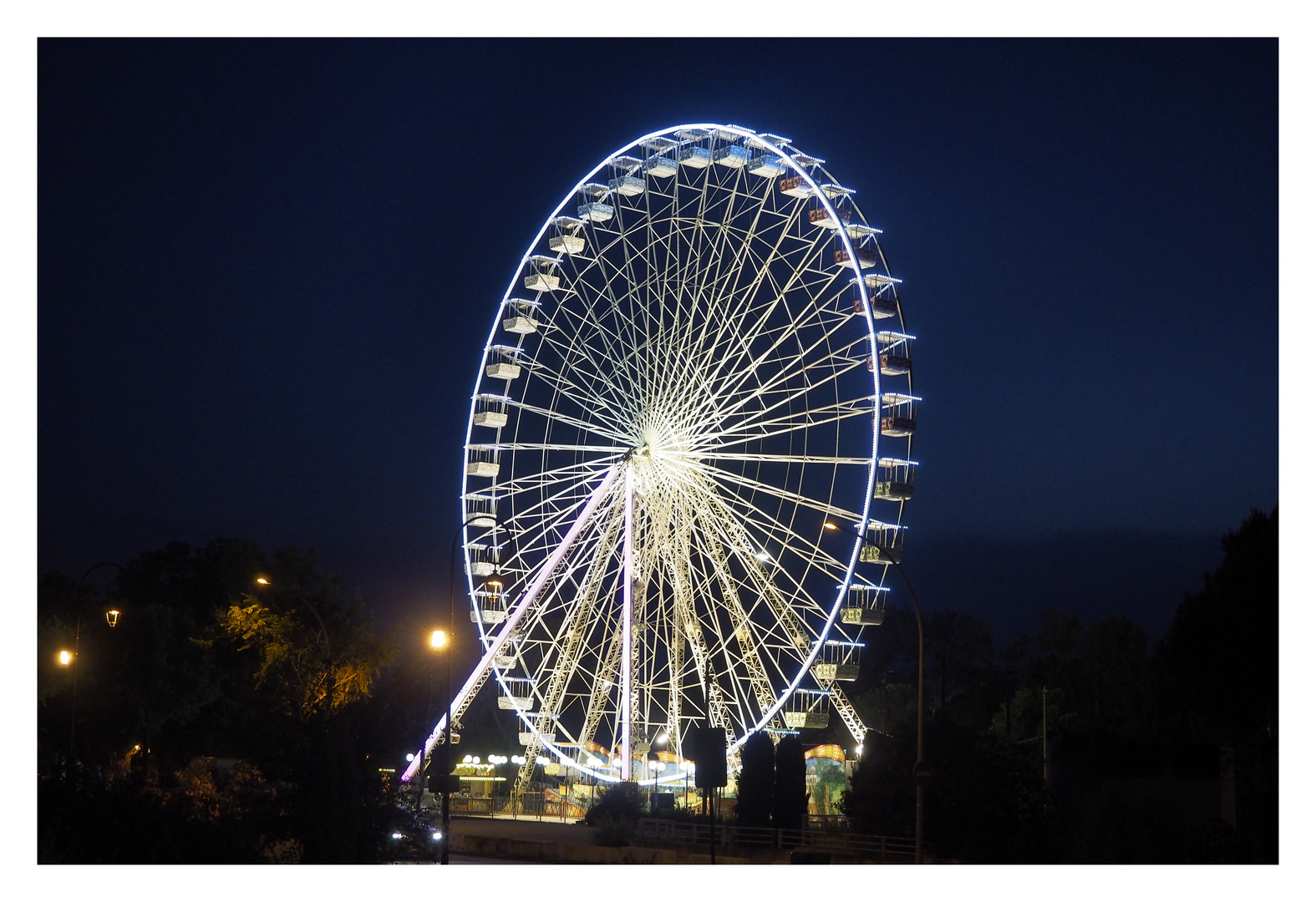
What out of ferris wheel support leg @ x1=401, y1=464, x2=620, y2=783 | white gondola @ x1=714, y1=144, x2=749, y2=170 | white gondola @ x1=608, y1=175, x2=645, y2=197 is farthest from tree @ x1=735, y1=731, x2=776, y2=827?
white gondola @ x1=608, y1=175, x2=645, y2=197

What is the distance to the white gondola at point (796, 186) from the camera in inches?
1411

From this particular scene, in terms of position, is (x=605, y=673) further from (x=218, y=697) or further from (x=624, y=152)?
(x=218, y=697)

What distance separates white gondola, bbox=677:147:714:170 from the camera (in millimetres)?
37781

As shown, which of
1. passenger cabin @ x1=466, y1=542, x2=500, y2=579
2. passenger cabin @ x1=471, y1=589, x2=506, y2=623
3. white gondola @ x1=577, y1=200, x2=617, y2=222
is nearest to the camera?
white gondola @ x1=577, y1=200, x2=617, y2=222

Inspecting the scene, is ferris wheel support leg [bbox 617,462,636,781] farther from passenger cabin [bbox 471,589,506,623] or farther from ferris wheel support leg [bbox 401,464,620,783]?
passenger cabin [bbox 471,589,506,623]

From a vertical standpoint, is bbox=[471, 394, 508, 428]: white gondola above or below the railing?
above

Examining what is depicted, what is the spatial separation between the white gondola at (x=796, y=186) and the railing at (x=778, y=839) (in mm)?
14665

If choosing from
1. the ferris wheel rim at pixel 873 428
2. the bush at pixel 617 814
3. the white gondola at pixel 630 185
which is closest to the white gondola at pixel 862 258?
the ferris wheel rim at pixel 873 428

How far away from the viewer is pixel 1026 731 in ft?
226

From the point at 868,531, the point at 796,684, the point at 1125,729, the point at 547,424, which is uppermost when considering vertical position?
the point at 547,424

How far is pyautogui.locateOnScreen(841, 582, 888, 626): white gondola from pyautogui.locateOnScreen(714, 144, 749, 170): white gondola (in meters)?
10.8

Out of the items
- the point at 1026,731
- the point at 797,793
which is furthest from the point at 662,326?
the point at 1026,731

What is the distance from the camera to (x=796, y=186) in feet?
119

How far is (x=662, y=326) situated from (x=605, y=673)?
940 centimetres
